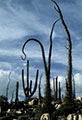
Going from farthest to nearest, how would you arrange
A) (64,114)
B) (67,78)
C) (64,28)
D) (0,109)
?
(0,109) → (64,28) → (67,78) → (64,114)

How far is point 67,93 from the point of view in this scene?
19.8 m

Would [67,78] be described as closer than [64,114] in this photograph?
No

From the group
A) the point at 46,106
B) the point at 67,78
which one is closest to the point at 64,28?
the point at 67,78

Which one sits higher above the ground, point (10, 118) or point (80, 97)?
point (80, 97)

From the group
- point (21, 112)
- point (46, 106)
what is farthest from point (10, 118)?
point (46, 106)

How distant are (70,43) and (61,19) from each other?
2256 millimetres

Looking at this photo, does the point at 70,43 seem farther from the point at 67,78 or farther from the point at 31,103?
the point at 31,103

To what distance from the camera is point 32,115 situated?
20.7 m

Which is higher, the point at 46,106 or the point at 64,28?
the point at 64,28

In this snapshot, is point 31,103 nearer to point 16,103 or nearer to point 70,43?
point 16,103

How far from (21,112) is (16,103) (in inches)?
198

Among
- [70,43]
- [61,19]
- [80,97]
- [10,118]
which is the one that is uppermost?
[61,19]

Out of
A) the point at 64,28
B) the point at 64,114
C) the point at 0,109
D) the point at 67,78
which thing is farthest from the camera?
the point at 0,109

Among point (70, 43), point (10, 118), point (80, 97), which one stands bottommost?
point (10, 118)
